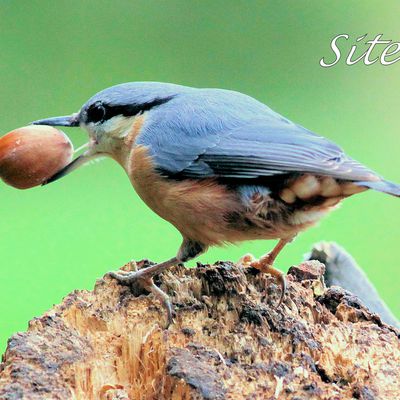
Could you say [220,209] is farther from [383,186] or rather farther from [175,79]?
[175,79]

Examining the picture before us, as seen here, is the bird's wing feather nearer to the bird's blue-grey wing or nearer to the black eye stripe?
the bird's blue-grey wing

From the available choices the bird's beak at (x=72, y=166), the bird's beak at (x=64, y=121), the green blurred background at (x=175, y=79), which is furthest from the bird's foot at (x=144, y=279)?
the green blurred background at (x=175, y=79)

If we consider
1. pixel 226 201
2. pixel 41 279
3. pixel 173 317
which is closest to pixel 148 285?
pixel 173 317

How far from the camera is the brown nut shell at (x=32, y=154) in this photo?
97.1 inches

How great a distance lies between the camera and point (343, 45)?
14.8 ft

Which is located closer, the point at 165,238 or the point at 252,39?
the point at 165,238

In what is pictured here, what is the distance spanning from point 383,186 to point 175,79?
2.56 metres

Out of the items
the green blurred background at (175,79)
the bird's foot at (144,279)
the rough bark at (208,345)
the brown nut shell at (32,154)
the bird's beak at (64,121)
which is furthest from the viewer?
the green blurred background at (175,79)

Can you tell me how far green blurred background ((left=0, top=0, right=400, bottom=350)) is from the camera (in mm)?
4219

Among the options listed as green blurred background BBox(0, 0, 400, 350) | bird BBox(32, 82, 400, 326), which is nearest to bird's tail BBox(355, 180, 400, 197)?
bird BBox(32, 82, 400, 326)

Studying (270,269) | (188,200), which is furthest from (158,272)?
(270,269)

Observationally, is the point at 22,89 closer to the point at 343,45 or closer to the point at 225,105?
the point at 343,45

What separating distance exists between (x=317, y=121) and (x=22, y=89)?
1.45 metres

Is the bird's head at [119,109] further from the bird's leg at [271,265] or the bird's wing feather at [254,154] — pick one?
the bird's leg at [271,265]
